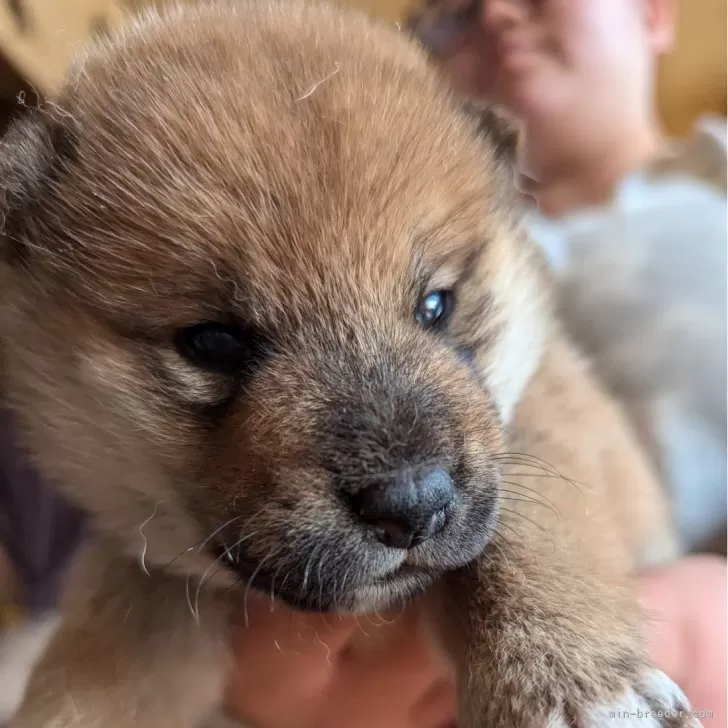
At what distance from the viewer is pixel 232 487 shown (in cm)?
91

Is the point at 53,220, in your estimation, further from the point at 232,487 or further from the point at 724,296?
the point at 724,296

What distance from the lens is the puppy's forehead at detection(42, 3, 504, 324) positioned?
0.92 metres

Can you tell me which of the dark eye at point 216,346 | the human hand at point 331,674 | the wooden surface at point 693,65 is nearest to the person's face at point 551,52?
the wooden surface at point 693,65

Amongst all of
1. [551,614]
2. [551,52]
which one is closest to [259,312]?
[551,614]

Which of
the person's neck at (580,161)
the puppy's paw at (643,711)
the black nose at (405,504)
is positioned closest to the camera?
the black nose at (405,504)

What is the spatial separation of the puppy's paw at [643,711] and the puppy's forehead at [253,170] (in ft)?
1.90

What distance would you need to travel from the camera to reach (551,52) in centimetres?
203

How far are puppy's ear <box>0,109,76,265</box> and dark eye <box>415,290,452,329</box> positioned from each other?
1.73ft

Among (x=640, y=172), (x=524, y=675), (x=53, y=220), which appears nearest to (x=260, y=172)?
(x=53, y=220)

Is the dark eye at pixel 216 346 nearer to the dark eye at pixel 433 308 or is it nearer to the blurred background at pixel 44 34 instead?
the dark eye at pixel 433 308

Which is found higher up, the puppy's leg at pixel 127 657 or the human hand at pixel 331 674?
the human hand at pixel 331 674

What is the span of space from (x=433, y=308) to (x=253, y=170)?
0.31 metres

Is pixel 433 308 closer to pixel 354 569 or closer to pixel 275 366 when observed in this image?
pixel 275 366

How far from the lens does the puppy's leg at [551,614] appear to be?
3.01 feet
